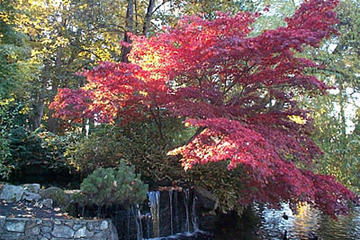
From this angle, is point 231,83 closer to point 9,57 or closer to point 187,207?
point 187,207

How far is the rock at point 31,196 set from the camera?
489cm

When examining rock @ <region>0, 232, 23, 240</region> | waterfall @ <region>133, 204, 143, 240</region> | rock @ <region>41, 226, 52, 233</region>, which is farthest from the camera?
waterfall @ <region>133, 204, 143, 240</region>

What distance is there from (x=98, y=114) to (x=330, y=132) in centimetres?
432

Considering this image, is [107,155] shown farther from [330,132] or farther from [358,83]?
[358,83]

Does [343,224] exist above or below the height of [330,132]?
below

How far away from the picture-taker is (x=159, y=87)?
17.0ft

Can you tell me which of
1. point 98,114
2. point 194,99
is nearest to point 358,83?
point 194,99

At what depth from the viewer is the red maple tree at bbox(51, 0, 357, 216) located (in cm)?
418

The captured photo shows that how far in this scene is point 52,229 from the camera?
416 centimetres

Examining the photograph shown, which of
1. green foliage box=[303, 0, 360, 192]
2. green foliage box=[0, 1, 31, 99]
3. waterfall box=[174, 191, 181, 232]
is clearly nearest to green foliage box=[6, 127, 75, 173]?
green foliage box=[0, 1, 31, 99]

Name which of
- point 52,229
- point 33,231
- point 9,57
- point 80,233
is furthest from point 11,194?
point 9,57

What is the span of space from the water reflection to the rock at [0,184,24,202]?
4237mm

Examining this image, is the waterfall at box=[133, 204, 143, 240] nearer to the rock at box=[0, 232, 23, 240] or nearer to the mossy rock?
the mossy rock

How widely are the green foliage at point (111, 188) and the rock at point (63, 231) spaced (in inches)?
19.9
